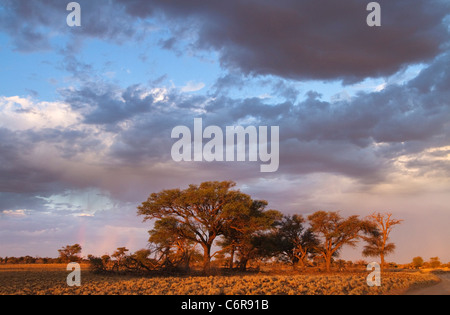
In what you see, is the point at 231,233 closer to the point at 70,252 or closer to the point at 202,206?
the point at 202,206

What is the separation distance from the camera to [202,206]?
3788cm

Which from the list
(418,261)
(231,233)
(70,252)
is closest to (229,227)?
(231,233)

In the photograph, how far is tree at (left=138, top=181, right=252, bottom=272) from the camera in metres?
37.0

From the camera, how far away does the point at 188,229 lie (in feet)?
123

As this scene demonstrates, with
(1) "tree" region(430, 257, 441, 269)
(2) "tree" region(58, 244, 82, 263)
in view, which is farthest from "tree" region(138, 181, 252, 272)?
(1) "tree" region(430, 257, 441, 269)

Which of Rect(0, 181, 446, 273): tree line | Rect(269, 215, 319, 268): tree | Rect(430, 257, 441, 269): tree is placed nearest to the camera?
Rect(0, 181, 446, 273): tree line

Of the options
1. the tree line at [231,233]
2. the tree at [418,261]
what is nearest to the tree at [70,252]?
the tree line at [231,233]

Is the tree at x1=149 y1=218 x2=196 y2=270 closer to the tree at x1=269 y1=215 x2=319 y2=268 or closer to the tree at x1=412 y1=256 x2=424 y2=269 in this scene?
the tree at x1=269 y1=215 x2=319 y2=268

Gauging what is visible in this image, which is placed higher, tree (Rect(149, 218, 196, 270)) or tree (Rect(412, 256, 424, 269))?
tree (Rect(149, 218, 196, 270))

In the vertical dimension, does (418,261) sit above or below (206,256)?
below
